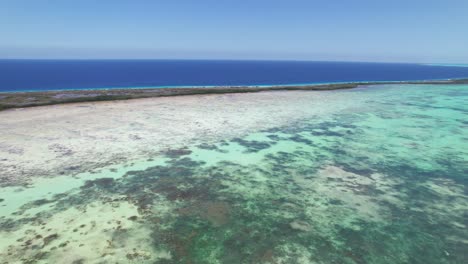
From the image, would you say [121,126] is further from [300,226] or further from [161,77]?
[161,77]

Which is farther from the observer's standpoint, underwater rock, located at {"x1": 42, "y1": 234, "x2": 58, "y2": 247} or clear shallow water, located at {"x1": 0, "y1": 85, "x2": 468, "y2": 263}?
underwater rock, located at {"x1": 42, "y1": 234, "x2": 58, "y2": 247}

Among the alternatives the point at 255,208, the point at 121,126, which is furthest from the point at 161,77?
the point at 255,208

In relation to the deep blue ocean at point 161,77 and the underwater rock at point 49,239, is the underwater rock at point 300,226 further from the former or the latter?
the deep blue ocean at point 161,77

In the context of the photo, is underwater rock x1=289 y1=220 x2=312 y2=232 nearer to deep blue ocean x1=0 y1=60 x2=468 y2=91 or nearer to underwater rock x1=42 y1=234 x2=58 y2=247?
underwater rock x1=42 y1=234 x2=58 y2=247

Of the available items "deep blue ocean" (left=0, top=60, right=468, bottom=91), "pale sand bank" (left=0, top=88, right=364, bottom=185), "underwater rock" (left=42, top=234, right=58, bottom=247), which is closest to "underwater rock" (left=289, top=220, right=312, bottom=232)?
"underwater rock" (left=42, top=234, right=58, bottom=247)

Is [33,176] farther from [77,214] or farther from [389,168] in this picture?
[389,168]

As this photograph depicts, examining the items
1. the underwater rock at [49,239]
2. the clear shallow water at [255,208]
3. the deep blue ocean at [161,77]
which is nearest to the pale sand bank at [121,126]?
the clear shallow water at [255,208]

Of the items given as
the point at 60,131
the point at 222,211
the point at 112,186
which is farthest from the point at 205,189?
the point at 60,131
